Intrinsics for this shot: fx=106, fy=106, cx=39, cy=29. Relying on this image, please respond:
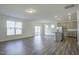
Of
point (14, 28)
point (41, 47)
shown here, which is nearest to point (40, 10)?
point (14, 28)

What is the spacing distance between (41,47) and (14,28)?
870 millimetres

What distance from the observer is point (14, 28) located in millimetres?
2795

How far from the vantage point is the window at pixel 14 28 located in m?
2.69

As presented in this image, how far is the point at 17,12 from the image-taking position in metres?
2.67

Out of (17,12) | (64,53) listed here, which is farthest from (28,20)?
(64,53)

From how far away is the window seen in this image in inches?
106

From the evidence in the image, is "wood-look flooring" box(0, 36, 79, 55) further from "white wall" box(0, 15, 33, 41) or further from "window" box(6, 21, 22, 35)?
"window" box(6, 21, 22, 35)

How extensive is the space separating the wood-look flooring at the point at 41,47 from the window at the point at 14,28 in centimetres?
24

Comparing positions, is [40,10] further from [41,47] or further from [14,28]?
[41,47]

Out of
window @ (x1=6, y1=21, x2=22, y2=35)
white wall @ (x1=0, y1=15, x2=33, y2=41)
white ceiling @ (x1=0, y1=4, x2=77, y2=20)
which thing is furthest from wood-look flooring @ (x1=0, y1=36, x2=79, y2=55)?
white ceiling @ (x1=0, y1=4, x2=77, y2=20)

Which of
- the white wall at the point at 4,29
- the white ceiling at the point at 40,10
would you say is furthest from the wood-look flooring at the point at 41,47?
the white ceiling at the point at 40,10

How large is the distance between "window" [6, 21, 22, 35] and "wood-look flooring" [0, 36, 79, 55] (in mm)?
239
